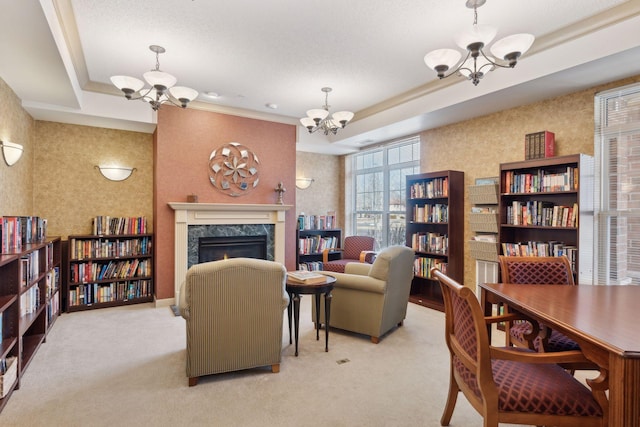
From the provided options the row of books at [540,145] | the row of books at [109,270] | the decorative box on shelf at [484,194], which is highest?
the row of books at [540,145]

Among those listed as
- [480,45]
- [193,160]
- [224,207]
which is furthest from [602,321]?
[193,160]

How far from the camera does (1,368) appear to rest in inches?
90.6

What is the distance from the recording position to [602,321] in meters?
1.54

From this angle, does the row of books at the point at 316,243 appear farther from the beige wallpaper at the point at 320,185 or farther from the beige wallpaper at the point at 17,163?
the beige wallpaper at the point at 17,163

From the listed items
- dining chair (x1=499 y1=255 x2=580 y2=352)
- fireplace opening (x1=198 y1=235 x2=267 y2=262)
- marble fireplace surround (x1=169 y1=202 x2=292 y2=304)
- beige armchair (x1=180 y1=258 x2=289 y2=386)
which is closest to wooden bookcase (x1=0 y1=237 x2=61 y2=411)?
beige armchair (x1=180 y1=258 x2=289 y2=386)

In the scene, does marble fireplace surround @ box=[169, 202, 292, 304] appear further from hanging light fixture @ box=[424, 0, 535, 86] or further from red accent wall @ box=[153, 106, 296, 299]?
hanging light fixture @ box=[424, 0, 535, 86]

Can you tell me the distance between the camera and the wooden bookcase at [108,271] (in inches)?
176

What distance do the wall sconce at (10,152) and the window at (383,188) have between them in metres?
4.98

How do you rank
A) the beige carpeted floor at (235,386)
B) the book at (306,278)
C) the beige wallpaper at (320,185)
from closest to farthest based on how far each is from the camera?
the beige carpeted floor at (235,386) < the book at (306,278) < the beige wallpaper at (320,185)

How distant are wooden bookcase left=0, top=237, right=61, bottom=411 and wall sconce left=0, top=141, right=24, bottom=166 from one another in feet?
2.93

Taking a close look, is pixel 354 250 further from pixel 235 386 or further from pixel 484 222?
pixel 235 386

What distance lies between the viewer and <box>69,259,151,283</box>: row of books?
4480mm

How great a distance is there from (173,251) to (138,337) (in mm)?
1512

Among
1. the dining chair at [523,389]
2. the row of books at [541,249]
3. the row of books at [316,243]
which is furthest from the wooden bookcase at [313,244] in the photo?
the dining chair at [523,389]
